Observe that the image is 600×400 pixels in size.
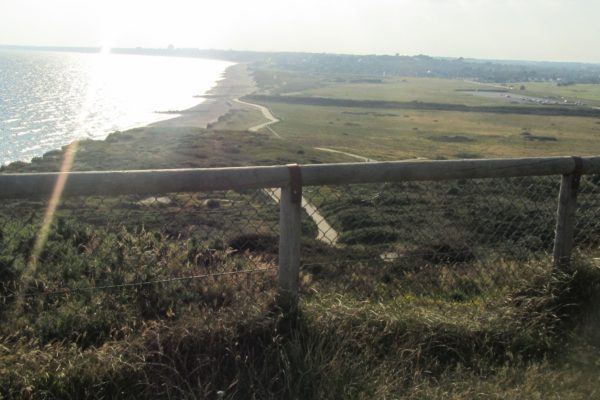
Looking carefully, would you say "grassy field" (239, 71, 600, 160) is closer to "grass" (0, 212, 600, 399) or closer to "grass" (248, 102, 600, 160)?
"grass" (248, 102, 600, 160)

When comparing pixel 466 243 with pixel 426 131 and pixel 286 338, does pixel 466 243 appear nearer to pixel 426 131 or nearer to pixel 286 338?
pixel 286 338

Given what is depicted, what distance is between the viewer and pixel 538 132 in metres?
78.5

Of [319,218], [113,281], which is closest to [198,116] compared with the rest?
[319,218]

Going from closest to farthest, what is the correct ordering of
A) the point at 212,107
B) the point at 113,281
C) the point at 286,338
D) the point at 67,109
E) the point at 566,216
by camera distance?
1. the point at 286,338
2. the point at 113,281
3. the point at 566,216
4. the point at 67,109
5. the point at 212,107

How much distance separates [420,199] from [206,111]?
278 feet

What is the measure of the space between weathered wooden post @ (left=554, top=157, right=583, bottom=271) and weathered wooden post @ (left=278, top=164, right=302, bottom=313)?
207cm

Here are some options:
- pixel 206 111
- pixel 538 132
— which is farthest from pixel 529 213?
pixel 206 111

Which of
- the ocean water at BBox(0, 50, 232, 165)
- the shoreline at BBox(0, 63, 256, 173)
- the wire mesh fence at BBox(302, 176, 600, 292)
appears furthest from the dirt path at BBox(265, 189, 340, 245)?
the ocean water at BBox(0, 50, 232, 165)

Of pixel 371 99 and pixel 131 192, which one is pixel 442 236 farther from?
pixel 371 99

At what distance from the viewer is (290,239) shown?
354 centimetres

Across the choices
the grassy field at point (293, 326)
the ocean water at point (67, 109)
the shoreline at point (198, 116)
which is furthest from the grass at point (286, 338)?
the ocean water at point (67, 109)

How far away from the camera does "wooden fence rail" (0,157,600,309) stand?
3061 millimetres

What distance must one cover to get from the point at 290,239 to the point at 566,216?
221 cm

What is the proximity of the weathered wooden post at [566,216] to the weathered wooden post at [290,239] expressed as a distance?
2067 mm
